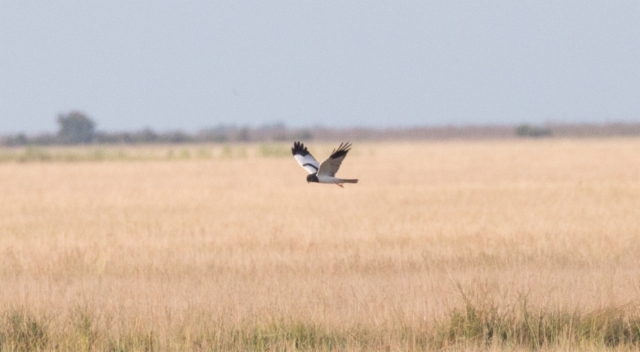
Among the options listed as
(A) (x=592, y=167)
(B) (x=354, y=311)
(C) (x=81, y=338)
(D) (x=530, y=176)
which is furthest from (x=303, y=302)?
(A) (x=592, y=167)

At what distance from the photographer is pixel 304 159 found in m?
6.50

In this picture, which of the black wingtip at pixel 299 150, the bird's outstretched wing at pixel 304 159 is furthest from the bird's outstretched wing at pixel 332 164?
the black wingtip at pixel 299 150

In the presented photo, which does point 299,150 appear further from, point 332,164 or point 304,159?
point 332,164

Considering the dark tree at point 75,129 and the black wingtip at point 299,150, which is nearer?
the black wingtip at point 299,150

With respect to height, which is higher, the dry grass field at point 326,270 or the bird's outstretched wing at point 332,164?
the bird's outstretched wing at point 332,164

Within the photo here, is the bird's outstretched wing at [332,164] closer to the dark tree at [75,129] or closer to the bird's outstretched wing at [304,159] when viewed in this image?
the bird's outstretched wing at [304,159]

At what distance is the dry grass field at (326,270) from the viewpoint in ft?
23.2

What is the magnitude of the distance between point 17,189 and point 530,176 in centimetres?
1445

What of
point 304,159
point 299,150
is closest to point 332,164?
point 304,159

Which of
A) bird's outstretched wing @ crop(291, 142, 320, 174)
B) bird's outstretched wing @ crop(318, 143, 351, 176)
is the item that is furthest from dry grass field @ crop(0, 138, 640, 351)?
bird's outstretched wing @ crop(318, 143, 351, 176)

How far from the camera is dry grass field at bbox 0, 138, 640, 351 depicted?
7062mm

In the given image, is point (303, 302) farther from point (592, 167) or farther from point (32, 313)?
point (592, 167)

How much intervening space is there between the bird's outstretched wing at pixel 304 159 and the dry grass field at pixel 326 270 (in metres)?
1.19

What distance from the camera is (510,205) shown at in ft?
61.9
